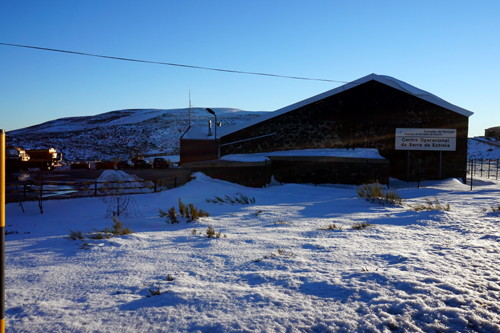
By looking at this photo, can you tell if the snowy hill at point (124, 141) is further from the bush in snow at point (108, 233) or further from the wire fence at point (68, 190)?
the bush in snow at point (108, 233)

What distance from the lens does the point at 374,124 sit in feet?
67.7

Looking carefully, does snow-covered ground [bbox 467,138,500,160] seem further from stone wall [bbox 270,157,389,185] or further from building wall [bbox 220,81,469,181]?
stone wall [bbox 270,157,389,185]

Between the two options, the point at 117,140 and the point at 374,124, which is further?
the point at 117,140

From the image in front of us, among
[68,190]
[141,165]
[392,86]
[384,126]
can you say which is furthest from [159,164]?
[392,86]

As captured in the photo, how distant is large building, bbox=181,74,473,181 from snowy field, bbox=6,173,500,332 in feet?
44.3

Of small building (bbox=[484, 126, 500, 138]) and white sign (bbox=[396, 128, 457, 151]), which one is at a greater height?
small building (bbox=[484, 126, 500, 138])

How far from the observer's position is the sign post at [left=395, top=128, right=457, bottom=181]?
2041 centimetres

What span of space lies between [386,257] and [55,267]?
4313 mm

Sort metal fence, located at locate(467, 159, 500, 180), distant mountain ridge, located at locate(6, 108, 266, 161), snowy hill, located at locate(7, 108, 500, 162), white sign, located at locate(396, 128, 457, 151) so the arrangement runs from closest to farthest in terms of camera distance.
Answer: white sign, located at locate(396, 128, 457, 151) < metal fence, located at locate(467, 159, 500, 180) < snowy hill, located at locate(7, 108, 500, 162) < distant mountain ridge, located at locate(6, 108, 266, 161)

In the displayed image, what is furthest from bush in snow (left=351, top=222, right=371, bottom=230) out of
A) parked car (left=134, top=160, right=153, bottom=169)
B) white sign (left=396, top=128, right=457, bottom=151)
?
parked car (left=134, top=160, right=153, bottom=169)

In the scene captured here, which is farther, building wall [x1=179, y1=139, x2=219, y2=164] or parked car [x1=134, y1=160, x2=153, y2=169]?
parked car [x1=134, y1=160, x2=153, y2=169]

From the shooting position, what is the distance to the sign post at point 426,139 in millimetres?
20406

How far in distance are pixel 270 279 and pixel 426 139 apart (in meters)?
19.5

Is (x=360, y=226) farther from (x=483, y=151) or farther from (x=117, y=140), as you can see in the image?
(x=117, y=140)
